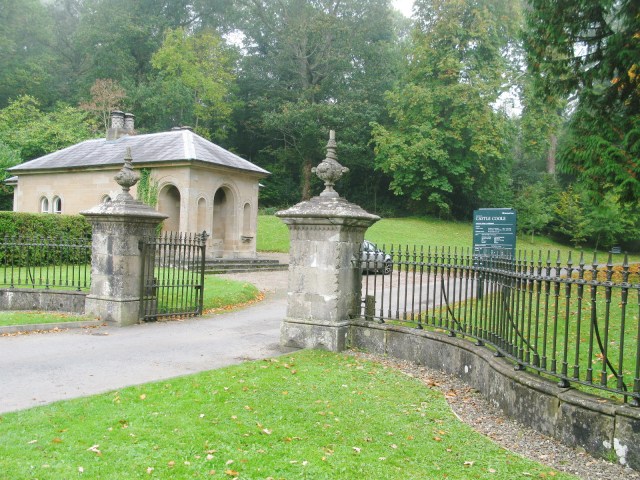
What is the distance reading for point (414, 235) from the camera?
35562 mm

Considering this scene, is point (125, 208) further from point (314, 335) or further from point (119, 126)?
point (119, 126)

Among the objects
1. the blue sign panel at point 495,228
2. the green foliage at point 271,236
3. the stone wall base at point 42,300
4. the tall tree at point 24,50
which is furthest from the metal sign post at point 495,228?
the tall tree at point 24,50

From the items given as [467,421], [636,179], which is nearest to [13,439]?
[467,421]

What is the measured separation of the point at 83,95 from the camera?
4553 centimetres

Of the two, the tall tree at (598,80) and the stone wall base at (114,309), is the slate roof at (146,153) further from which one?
the tall tree at (598,80)

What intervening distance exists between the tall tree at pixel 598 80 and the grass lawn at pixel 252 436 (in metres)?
7.93

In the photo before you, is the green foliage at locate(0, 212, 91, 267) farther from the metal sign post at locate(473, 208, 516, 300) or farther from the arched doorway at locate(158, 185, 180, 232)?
the metal sign post at locate(473, 208, 516, 300)

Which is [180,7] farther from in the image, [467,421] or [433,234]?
[467,421]

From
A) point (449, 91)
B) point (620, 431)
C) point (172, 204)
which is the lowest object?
point (620, 431)

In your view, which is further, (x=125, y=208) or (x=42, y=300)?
(x=42, y=300)

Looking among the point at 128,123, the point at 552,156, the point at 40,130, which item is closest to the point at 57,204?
the point at 128,123

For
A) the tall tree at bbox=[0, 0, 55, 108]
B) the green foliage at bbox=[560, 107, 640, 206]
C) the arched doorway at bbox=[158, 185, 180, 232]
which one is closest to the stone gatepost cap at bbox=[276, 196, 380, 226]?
the green foliage at bbox=[560, 107, 640, 206]

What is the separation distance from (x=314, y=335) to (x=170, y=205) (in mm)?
18146

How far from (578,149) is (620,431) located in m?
9.70
